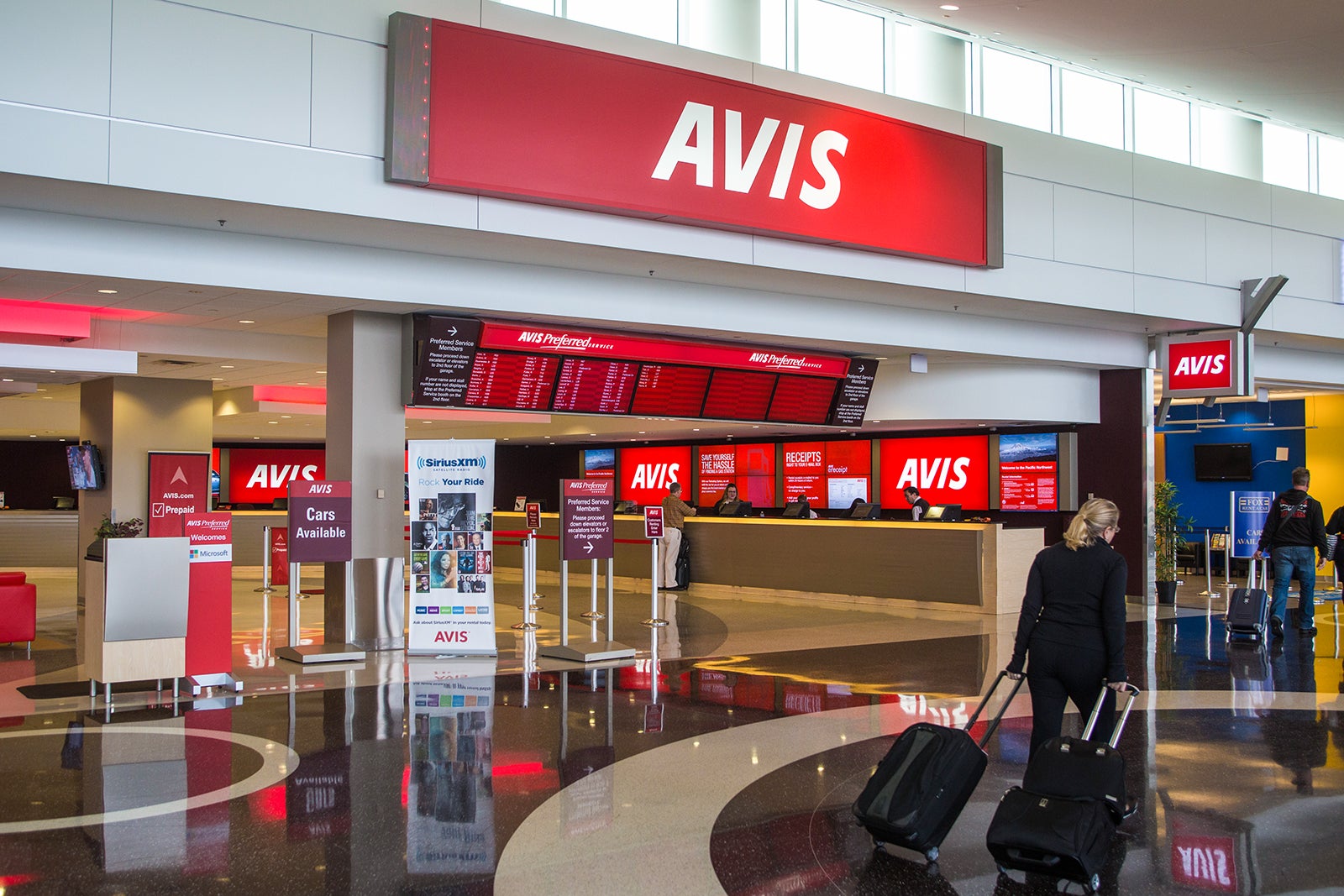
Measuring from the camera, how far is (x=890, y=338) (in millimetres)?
11547

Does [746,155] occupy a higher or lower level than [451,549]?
higher

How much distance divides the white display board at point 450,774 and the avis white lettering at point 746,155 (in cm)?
413

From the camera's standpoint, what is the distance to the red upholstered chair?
33.3ft

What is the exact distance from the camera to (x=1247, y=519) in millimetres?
15539

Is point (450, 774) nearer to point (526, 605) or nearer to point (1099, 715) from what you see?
point (1099, 715)

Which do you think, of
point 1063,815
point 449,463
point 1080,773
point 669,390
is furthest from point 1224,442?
point 1063,815

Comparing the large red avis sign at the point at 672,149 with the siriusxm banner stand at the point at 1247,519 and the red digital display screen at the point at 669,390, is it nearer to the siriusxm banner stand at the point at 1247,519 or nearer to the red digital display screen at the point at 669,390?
the red digital display screen at the point at 669,390

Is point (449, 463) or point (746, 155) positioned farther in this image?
point (449, 463)

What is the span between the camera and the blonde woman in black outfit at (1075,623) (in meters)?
4.77

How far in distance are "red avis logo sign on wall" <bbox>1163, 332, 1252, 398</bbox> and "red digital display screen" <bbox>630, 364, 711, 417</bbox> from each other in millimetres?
5828

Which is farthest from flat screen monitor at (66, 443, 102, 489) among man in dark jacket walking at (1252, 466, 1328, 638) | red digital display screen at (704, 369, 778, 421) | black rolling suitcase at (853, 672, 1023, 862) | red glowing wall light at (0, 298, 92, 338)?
man in dark jacket walking at (1252, 466, 1328, 638)

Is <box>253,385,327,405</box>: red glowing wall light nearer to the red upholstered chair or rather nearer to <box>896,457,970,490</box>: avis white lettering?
the red upholstered chair

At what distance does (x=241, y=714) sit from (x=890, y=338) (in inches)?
285

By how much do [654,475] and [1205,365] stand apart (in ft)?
33.7
